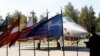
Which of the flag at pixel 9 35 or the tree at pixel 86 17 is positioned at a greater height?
the tree at pixel 86 17

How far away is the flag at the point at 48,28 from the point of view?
16359 millimetres

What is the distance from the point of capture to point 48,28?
56.4 ft

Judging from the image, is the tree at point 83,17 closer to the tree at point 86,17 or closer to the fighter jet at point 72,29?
the tree at point 86,17

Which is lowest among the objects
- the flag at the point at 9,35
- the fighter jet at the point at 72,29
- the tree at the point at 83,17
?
the flag at the point at 9,35

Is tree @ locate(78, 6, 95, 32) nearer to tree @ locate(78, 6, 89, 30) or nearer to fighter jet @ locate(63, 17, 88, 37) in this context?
tree @ locate(78, 6, 89, 30)

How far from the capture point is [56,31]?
18.6 m

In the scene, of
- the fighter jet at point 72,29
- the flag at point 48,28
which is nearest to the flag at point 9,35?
the flag at point 48,28

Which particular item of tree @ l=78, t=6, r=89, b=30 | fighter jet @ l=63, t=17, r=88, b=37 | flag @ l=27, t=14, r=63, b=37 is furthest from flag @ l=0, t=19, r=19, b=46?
tree @ l=78, t=6, r=89, b=30

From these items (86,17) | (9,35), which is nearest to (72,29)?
(9,35)

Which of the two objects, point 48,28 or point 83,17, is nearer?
point 48,28

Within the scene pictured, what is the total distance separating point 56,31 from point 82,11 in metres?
90.3

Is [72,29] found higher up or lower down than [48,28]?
higher up

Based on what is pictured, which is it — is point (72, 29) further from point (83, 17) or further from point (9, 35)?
point (83, 17)

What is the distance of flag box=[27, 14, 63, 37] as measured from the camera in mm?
16359
